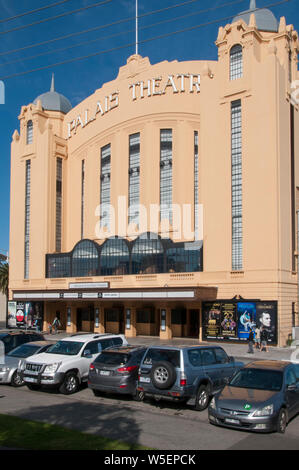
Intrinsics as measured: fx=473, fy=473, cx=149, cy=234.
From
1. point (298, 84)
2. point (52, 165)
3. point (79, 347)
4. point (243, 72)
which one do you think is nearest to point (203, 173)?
point (243, 72)

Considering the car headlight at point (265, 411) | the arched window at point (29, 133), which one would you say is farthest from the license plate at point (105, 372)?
the arched window at point (29, 133)

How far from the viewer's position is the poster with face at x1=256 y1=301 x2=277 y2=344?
31719mm

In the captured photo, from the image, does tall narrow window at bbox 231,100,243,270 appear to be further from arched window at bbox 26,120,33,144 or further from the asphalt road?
arched window at bbox 26,120,33,144

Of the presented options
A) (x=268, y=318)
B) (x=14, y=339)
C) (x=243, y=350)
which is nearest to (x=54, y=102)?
(x=268, y=318)

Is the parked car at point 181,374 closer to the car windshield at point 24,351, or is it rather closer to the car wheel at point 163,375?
the car wheel at point 163,375

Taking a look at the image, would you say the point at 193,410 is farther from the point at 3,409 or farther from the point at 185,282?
the point at 185,282

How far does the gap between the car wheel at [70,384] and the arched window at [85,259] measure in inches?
1058

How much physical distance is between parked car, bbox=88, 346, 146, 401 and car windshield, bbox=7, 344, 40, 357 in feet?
13.1

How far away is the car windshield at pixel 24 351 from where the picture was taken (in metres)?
17.9

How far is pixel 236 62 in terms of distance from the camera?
37.1m

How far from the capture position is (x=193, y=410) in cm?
1334

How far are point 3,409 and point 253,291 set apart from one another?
76.3 feet

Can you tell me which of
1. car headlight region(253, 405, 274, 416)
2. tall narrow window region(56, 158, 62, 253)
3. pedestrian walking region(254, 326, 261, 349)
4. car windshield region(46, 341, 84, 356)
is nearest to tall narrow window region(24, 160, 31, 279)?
tall narrow window region(56, 158, 62, 253)

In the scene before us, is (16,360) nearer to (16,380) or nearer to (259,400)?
(16,380)
